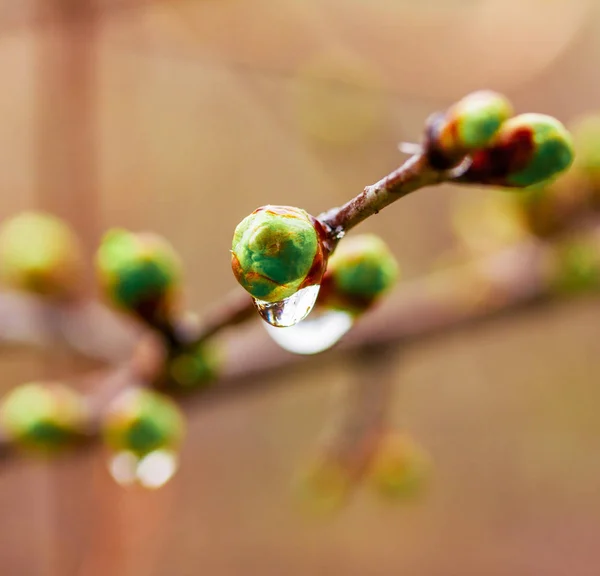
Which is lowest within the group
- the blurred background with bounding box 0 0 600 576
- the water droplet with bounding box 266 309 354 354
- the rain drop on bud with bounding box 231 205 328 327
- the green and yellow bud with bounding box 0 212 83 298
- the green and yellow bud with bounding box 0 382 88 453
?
the rain drop on bud with bounding box 231 205 328 327

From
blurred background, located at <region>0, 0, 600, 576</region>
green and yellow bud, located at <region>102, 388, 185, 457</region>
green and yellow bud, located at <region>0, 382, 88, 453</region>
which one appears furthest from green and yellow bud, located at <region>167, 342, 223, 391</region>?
blurred background, located at <region>0, 0, 600, 576</region>

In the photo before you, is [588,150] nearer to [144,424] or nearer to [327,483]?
[327,483]

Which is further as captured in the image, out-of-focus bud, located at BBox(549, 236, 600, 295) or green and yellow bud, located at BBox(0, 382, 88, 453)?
out-of-focus bud, located at BBox(549, 236, 600, 295)

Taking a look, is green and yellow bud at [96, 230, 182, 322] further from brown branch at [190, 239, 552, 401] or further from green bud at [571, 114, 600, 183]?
green bud at [571, 114, 600, 183]

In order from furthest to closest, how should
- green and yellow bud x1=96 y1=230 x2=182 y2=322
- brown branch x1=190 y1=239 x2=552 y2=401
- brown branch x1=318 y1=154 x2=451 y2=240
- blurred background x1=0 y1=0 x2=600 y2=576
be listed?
blurred background x1=0 y1=0 x2=600 y2=576
brown branch x1=190 y1=239 x2=552 y2=401
green and yellow bud x1=96 y1=230 x2=182 y2=322
brown branch x1=318 y1=154 x2=451 y2=240

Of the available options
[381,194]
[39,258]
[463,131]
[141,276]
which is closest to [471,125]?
[463,131]

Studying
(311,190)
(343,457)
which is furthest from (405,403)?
(343,457)

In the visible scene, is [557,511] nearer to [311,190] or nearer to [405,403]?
[405,403]
